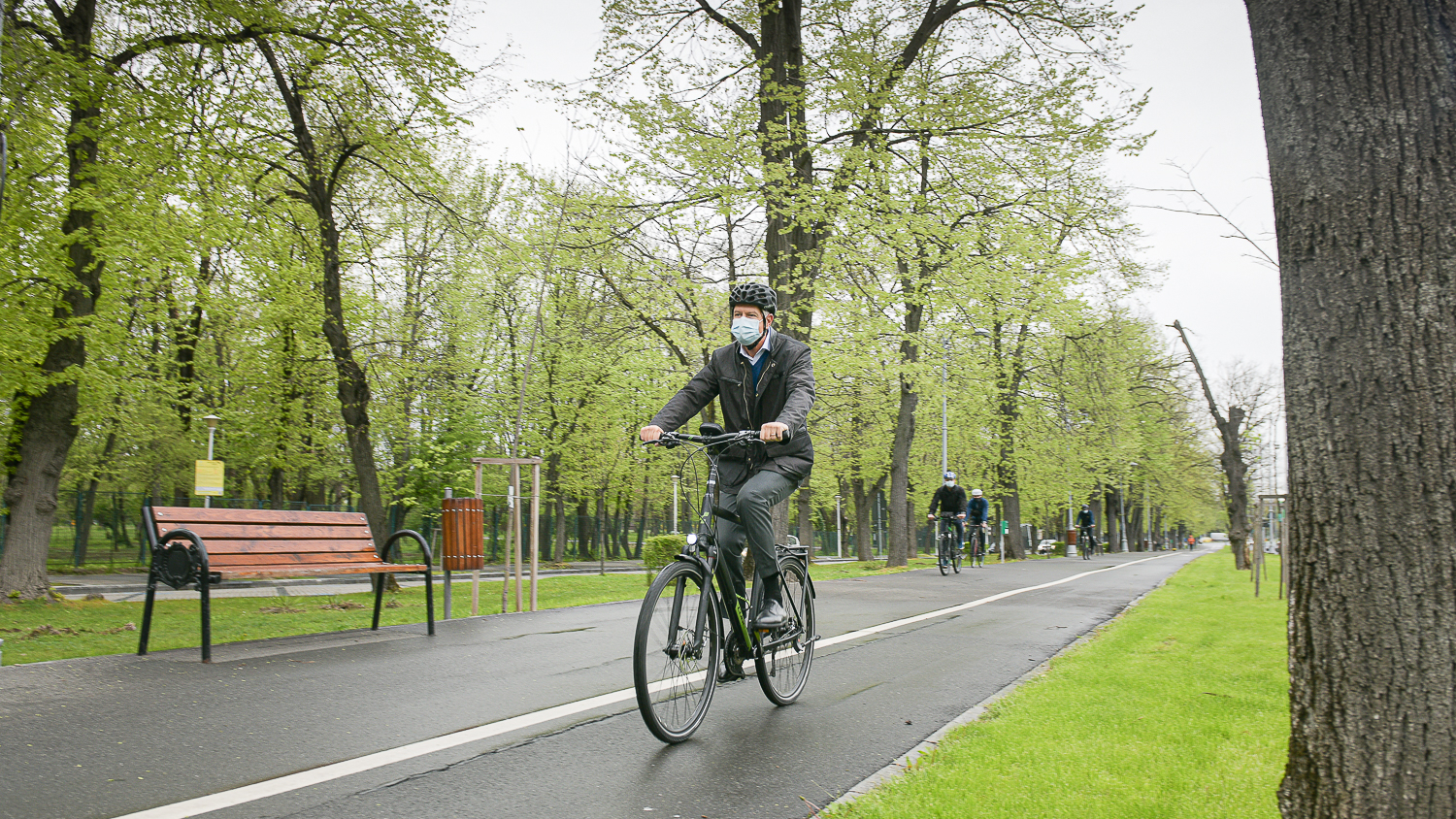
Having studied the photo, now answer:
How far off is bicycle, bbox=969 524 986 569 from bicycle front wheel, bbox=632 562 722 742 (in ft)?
58.7

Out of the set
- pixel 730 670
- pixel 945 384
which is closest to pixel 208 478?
pixel 945 384

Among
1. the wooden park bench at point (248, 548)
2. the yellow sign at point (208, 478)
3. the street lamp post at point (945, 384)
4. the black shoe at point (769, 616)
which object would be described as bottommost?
the black shoe at point (769, 616)

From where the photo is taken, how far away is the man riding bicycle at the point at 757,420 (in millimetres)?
4641

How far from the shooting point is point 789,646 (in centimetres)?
530

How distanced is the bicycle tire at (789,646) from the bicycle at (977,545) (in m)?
16.7

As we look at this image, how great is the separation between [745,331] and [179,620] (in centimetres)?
959

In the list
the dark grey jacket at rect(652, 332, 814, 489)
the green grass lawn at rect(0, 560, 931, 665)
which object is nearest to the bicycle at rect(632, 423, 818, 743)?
the dark grey jacket at rect(652, 332, 814, 489)

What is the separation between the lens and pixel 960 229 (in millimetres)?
17422

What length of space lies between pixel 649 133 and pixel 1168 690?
13.1 meters

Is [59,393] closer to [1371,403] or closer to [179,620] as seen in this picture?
[179,620]

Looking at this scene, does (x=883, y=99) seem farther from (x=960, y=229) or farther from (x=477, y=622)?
(x=477, y=622)

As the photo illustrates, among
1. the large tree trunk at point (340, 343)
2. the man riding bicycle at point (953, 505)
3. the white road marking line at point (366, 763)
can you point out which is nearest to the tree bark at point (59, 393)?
the large tree trunk at point (340, 343)

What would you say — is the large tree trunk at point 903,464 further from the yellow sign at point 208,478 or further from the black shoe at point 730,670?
the black shoe at point 730,670

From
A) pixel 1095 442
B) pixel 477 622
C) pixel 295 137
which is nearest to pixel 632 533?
pixel 1095 442
